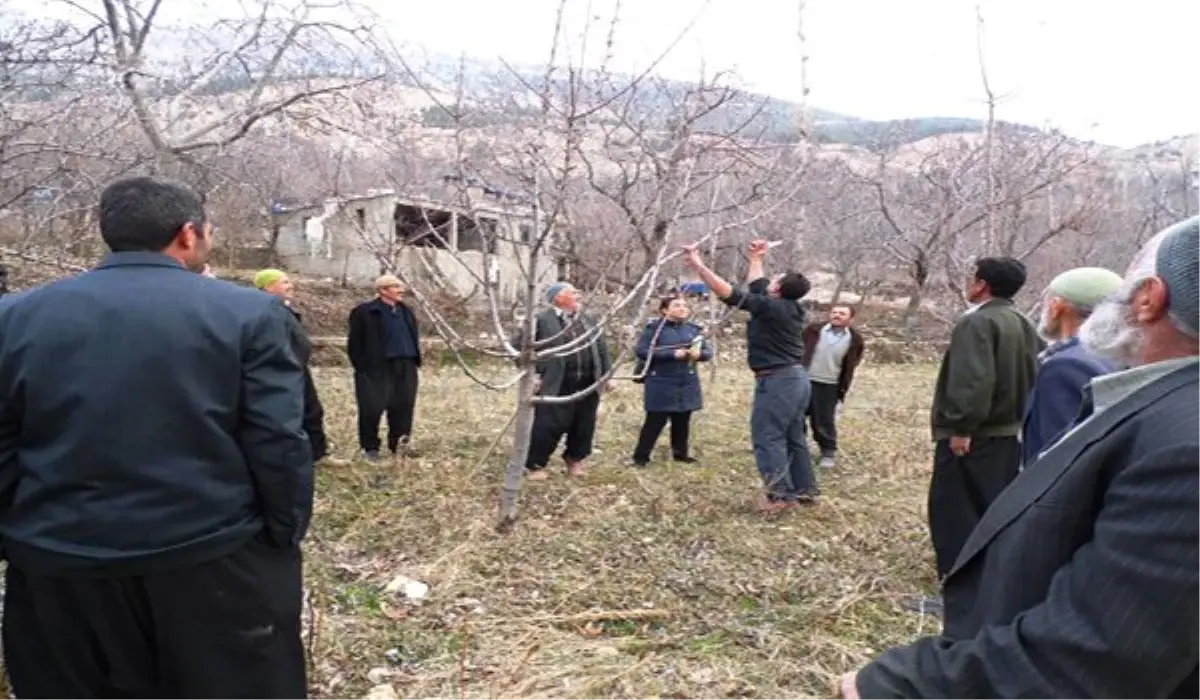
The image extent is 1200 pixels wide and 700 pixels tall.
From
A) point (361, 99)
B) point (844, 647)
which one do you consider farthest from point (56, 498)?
point (361, 99)

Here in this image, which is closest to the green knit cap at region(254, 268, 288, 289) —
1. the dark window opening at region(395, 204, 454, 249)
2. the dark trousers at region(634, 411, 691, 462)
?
the dark window opening at region(395, 204, 454, 249)

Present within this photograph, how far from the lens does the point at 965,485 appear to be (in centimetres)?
441

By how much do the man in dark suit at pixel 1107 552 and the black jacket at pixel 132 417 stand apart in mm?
1469

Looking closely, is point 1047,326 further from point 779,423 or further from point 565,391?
point 565,391

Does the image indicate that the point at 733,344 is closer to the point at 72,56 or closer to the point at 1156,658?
the point at 72,56

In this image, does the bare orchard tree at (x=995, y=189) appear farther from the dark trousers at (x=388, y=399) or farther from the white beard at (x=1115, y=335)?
the white beard at (x=1115, y=335)

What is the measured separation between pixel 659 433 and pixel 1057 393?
→ 474 centimetres

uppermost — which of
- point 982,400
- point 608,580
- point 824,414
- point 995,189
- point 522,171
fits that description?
point 995,189

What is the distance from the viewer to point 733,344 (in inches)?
853

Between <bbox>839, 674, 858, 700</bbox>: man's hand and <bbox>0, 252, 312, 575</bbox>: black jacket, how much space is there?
141 centimetres

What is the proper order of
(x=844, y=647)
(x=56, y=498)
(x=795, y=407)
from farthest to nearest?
(x=795, y=407), (x=844, y=647), (x=56, y=498)

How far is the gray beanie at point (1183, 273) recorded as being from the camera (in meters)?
1.25

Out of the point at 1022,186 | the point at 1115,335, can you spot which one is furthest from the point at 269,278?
the point at 1022,186

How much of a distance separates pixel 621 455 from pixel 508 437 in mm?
1173
